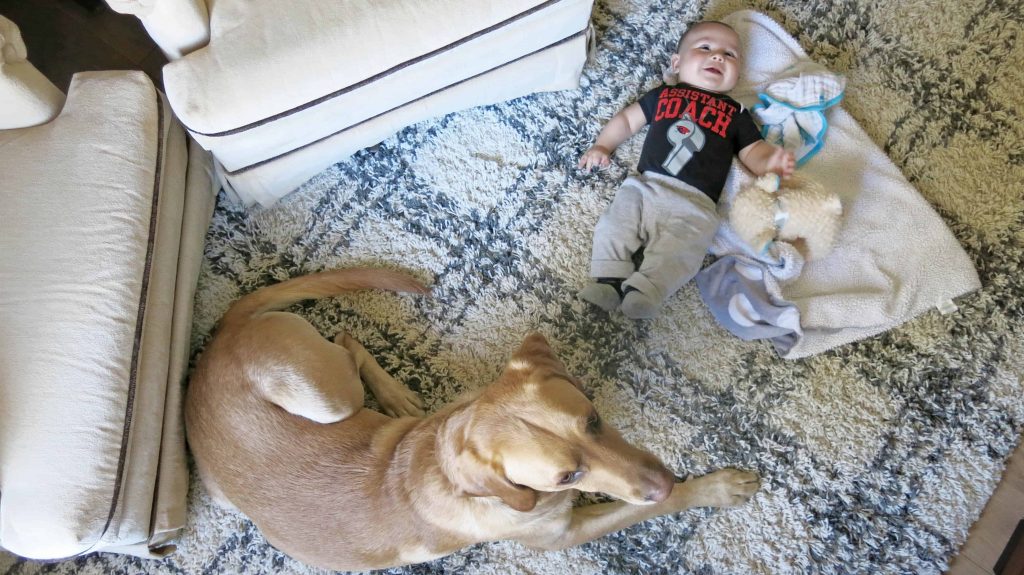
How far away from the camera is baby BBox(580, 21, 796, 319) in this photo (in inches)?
73.5

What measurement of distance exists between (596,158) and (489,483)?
113 cm

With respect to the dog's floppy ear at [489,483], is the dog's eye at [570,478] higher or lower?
higher

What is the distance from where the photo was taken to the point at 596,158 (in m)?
2.05

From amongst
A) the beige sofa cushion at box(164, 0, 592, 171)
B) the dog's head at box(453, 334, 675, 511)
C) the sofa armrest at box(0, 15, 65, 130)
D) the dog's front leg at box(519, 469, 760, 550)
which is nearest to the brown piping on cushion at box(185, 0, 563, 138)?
the beige sofa cushion at box(164, 0, 592, 171)

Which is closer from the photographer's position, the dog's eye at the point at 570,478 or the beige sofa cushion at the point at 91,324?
the dog's eye at the point at 570,478

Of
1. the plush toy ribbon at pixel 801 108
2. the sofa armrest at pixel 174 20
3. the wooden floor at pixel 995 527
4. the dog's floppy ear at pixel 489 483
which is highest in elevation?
the sofa armrest at pixel 174 20

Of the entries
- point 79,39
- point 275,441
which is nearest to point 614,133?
point 275,441

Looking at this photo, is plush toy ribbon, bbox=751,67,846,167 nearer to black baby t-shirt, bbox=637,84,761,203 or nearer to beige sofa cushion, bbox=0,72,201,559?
black baby t-shirt, bbox=637,84,761,203

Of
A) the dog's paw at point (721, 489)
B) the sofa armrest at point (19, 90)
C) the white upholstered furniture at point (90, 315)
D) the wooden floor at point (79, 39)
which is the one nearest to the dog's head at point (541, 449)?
the dog's paw at point (721, 489)

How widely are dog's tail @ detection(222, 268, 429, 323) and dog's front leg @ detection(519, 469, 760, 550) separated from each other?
81 cm

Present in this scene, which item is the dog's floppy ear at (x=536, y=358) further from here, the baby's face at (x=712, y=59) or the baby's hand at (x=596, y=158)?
the baby's face at (x=712, y=59)

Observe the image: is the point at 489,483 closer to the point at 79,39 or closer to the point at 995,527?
the point at 995,527

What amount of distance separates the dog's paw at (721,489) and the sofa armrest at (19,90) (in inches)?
80.3

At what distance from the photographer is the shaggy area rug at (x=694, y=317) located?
6.00ft
